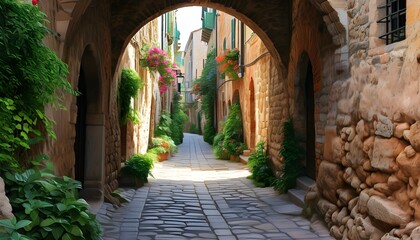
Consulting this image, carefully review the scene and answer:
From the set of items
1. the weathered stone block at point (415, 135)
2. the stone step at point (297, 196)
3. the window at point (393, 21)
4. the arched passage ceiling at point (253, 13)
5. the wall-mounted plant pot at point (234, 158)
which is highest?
the arched passage ceiling at point (253, 13)

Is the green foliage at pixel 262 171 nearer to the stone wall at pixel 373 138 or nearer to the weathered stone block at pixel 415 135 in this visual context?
the stone wall at pixel 373 138

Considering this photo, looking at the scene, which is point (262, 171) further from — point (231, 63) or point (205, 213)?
point (231, 63)

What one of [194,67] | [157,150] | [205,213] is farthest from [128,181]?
[194,67]

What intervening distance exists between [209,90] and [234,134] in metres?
9.61

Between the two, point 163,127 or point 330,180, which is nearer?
point 330,180

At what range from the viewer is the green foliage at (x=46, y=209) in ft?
8.89

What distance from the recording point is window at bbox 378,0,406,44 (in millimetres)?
4090

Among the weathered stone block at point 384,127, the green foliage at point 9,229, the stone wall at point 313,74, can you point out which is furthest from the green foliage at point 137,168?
the green foliage at point 9,229

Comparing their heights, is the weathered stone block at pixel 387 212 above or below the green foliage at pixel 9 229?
below

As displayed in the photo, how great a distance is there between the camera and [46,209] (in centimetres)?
288

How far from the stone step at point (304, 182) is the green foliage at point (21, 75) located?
443 centimetres

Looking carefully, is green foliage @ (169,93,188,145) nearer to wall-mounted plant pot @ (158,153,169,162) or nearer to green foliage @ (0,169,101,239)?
wall-mounted plant pot @ (158,153,169,162)

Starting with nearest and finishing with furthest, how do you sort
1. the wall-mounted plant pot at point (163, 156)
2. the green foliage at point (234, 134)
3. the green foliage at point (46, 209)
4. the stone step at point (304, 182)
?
1. the green foliage at point (46, 209)
2. the stone step at point (304, 182)
3. the wall-mounted plant pot at point (163, 156)
4. the green foliage at point (234, 134)

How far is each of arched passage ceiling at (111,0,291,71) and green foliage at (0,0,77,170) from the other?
5056 millimetres
